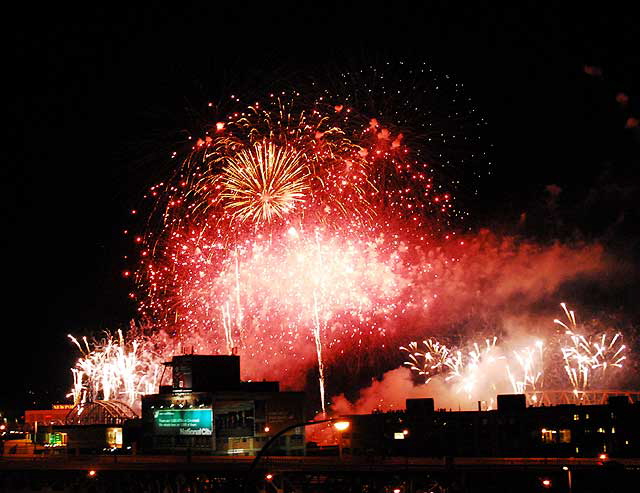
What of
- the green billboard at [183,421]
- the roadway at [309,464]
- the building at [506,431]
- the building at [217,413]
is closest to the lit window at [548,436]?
the building at [506,431]

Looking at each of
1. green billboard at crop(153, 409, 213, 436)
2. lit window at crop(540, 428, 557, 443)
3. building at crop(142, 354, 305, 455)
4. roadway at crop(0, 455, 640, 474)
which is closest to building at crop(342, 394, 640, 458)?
lit window at crop(540, 428, 557, 443)

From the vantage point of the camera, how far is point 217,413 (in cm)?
9000

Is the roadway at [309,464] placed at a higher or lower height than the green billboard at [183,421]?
lower

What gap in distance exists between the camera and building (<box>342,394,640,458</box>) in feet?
263

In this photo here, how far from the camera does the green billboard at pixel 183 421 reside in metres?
89.1

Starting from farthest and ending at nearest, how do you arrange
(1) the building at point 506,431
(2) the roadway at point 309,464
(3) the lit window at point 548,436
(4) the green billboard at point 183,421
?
(4) the green billboard at point 183,421
(3) the lit window at point 548,436
(1) the building at point 506,431
(2) the roadway at point 309,464

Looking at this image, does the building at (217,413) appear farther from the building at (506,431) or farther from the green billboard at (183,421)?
the building at (506,431)

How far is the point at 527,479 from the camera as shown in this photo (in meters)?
60.0

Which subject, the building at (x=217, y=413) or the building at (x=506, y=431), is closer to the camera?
the building at (x=506, y=431)

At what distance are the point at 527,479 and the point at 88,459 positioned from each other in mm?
42828

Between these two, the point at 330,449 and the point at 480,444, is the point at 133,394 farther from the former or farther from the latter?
the point at 480,444

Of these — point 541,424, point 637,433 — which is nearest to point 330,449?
point 541,424

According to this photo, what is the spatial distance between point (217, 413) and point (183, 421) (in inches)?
161

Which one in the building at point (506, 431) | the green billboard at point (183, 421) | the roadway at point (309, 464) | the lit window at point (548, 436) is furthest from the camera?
the green billboard at point (183, 421)
